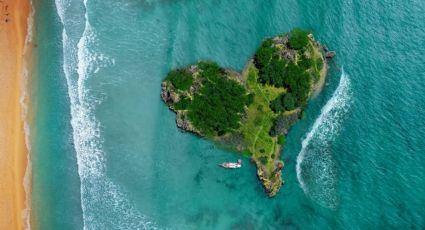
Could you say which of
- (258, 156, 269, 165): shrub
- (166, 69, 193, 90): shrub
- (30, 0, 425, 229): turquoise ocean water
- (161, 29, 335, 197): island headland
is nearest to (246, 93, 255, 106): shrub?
(161, 29, 335, 197): island headland

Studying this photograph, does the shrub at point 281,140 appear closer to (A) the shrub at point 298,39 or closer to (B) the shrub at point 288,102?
(B) the shrub at point 288,102

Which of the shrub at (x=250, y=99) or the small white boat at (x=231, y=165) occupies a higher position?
the shrub at (x=250, y=99)

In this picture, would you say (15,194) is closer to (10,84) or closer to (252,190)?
(10,84)

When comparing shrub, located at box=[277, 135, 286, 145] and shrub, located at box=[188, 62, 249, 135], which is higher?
shrub, located at box=[188, 62, 249, 135]

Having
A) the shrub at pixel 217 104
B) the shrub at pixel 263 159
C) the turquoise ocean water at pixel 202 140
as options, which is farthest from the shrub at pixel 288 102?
the shrub at pixel 263 159

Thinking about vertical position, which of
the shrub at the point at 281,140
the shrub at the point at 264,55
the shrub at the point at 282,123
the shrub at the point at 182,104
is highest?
the shrub at the point at 264,55

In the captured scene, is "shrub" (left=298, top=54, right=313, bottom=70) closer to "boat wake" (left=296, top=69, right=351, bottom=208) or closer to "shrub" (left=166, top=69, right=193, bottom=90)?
"boat wake" (left=296, top=69, right=351, bottom=208)

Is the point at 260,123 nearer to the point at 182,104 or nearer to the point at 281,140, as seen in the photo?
the point at 281,140
